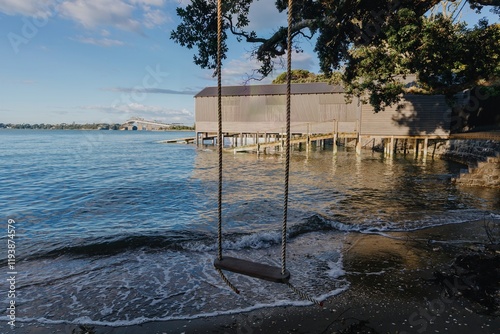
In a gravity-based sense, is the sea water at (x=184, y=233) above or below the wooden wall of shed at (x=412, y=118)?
below

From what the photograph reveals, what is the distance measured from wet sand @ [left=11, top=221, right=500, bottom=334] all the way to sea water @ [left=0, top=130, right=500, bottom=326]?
24 centimetres

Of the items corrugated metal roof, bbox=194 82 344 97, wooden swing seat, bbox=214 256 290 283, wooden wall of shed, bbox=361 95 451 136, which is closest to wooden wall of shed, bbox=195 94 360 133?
corrugated metal roof, bbox=194 82 344 97

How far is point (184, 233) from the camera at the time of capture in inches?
335

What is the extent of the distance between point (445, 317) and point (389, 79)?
12.7m

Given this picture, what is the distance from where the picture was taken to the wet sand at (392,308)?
152 inches

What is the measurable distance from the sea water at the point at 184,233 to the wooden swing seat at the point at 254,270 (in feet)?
3.94

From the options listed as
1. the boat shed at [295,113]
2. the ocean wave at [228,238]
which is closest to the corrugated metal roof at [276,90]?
the boat shed at [295,113]

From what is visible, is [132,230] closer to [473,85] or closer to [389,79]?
[389,79]

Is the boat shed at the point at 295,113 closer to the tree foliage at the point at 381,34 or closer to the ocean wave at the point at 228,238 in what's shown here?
the tree foliage at the point at 381,34

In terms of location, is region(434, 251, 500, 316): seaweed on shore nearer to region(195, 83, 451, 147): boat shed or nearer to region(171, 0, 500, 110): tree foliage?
region(171, 0, 500, 110): tree foliage

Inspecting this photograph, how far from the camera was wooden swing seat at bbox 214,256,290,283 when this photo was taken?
3.28 metres

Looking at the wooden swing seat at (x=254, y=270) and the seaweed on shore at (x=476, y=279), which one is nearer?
the wooden swing seat at (x=254, y=270)

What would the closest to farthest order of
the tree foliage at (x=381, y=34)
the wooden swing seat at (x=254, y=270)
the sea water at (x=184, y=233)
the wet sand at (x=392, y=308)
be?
the wooden swing seat at (x=254, y=270)
the wet sand at (x=392, y=308)
the sea water at (x=184, y=233)
the tree foliage at (x=381, y=34)

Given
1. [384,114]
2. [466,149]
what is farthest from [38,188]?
[466,149]
